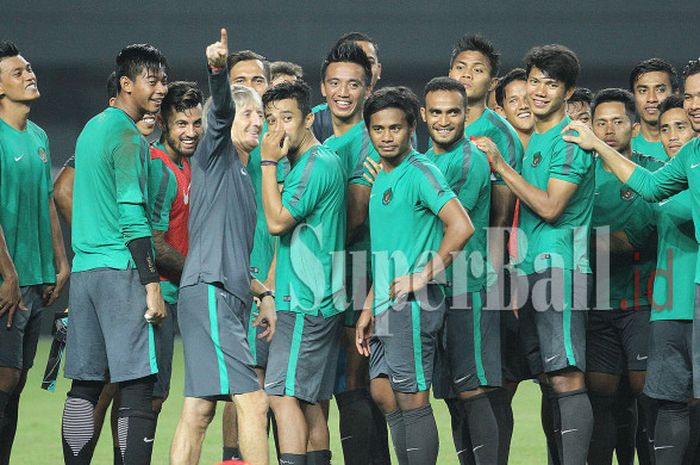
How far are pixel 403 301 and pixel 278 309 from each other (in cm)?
60

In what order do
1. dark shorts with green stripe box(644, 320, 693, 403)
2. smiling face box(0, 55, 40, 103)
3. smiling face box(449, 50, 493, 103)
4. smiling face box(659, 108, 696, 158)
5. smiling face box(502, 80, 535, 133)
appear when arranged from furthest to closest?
smiling face box(502, 80, 535, 133) < smiling face box(449, 50, 493, 103) < smiling face box(0, 55, 40, 103) < smiling face box(659, 108, 696, 158) < dark shorts with green stripe box(644, 320, 693, 403)

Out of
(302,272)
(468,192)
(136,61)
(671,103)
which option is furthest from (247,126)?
(671,103)

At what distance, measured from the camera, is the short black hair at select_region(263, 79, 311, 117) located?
5312mm

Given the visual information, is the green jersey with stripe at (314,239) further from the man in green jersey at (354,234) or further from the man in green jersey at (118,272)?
the man in green jersey at (118,272)

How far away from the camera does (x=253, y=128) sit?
532cm

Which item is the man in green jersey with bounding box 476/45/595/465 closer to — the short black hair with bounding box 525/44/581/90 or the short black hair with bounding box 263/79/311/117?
the short black hair with bounding box 525/44/581/90

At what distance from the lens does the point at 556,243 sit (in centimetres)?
528

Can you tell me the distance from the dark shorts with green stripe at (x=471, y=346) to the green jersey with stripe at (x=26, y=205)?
198cm

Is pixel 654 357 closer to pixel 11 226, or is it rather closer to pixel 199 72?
pixel 11 226

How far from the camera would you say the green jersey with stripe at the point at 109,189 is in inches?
191

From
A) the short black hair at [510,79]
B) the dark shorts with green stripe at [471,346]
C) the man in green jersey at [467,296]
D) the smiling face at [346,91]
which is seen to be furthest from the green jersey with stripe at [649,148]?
the smiling face at [346,91]

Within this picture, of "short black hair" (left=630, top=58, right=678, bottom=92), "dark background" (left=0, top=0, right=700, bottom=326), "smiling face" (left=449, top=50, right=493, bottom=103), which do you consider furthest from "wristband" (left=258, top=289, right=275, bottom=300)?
"dark background" (left=0, top=0, right=700, bottom=326)

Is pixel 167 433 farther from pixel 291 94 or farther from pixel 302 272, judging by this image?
pixel 291 94

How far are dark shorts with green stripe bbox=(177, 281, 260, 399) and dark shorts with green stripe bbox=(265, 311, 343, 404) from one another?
0.84ft
